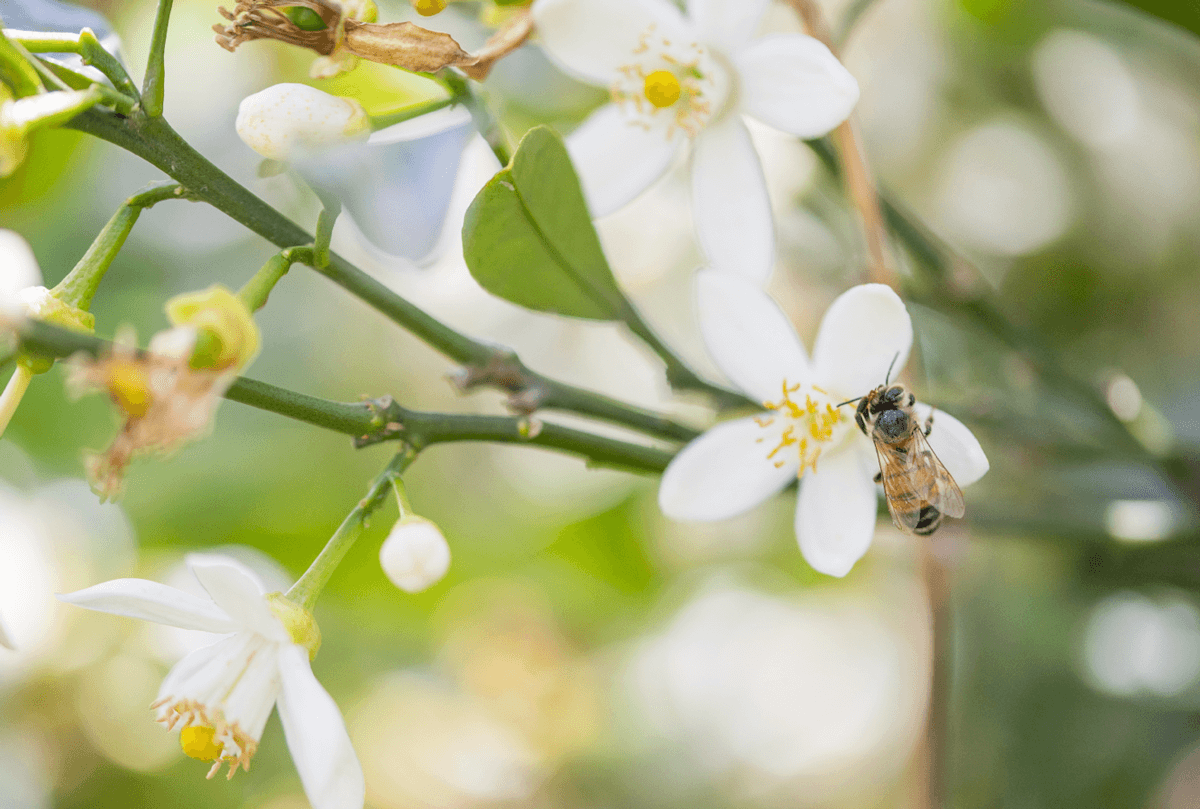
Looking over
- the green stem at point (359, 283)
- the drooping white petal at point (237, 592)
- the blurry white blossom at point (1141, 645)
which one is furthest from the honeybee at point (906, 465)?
the blurry white blossom at point (1141, 645)

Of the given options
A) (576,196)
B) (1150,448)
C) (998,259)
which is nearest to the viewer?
(576,196)

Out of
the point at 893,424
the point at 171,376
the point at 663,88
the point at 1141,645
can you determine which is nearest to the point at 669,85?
the point at 663,88

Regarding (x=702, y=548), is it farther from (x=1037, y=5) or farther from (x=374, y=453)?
(x=1037, y=5)

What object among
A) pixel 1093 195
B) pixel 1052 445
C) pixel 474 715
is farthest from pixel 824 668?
pixel 1093 195

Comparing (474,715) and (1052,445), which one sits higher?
(1052,445)

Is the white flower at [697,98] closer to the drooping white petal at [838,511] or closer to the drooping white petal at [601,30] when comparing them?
the drooping white petal at [601,30]

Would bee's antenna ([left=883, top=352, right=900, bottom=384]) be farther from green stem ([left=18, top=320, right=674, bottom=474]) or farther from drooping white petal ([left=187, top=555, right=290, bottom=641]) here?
drooping white petal ([left=187, top=555, right=290, bottom=641])

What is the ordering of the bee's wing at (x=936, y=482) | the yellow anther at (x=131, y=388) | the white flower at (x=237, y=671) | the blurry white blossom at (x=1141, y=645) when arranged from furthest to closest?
the blurry white blossom at (x=1141, y=645), the bee's wing at (x=936, y=482), the white flower at (x=237, y=671), the yellow anther at (x=131, y=388)
